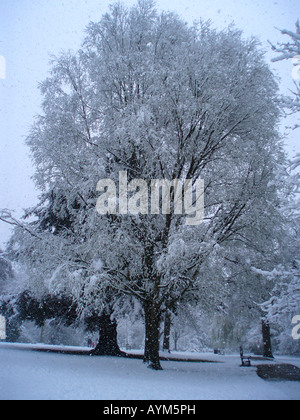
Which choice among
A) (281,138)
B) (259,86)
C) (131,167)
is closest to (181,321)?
(131,167)

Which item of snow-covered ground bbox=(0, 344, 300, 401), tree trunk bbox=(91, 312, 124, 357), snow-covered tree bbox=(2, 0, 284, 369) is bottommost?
tree trunk bbox=(91, 312, 124, 357)

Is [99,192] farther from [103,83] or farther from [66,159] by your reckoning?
[103,83]

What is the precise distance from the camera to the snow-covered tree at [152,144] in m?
9.73

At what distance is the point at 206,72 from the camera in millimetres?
9875

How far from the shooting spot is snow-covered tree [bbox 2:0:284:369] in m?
9.73

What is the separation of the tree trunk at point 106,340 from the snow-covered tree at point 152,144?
5961 mm

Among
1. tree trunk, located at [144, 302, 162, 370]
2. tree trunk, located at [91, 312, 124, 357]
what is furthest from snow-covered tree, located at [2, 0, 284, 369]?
tree trunk, located at [91, 312, 124, 357]

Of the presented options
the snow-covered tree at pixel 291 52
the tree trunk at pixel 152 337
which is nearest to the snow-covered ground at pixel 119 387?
the tree trunk at pixel 152 337

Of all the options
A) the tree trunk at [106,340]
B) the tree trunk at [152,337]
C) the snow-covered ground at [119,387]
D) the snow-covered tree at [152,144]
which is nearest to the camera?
the snow-covered ground at [119,387]

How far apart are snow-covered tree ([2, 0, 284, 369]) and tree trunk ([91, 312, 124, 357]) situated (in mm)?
5961

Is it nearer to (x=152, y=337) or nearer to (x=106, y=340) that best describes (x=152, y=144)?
(x=152, y=337)

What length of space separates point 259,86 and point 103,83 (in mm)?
5329

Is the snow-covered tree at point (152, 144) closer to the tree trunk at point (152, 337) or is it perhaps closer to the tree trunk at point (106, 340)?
the tree trunk at point (152, 337)

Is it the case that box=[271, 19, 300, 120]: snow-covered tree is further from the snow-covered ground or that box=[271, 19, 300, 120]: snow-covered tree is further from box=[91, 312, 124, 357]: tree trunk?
box=[91, 312, 124, 357]: tree trunk
